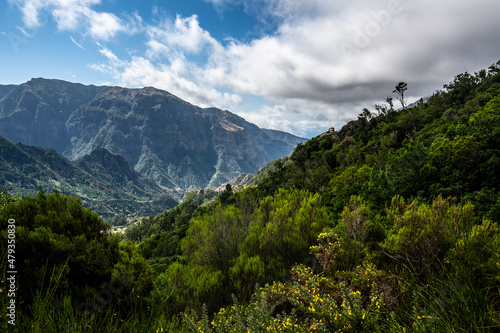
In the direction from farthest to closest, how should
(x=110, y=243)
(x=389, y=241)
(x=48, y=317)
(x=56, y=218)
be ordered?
(x=389, y=241)
(x=110, y=243)
(x=56, y=218)
(x=48, y=317)

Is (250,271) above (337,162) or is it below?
below

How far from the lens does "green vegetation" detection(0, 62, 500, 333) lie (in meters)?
2.72

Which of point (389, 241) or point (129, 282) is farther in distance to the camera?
point (389, 241)

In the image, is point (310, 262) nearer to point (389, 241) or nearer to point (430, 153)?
point (389, 241)

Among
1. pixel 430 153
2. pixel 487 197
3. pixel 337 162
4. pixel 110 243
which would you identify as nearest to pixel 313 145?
pixel 337 162

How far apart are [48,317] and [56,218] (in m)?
4.43

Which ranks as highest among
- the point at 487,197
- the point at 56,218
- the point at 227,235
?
the point at 56,218

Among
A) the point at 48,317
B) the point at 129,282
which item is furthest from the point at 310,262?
the point at 48,317

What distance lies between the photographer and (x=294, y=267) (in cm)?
880

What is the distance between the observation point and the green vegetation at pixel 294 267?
2723mm

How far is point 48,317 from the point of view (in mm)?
2668

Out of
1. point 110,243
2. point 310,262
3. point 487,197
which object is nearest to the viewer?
point 110,243

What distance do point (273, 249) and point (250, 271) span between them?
82.6 inches

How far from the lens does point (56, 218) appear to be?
605 cm
